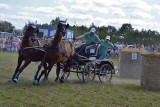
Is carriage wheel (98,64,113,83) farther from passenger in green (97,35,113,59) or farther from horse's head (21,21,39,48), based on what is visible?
horse's head (21,21,39,48)

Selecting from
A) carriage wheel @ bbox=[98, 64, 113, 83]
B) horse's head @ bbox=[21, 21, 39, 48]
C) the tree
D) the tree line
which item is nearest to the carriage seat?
carriage wheel @ bbox=[98, 64, 113, 83]

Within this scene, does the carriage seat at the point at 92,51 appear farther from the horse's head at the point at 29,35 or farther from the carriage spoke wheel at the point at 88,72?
the horse's head at the point at 29,35

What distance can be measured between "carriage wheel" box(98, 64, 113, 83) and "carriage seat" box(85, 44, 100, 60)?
53 centimetres

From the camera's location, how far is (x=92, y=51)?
15180mm

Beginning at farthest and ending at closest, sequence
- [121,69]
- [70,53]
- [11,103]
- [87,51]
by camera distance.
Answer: [121,69], [87,51], [70,53], [11,103]

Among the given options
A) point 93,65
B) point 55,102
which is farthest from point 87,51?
point 55,102

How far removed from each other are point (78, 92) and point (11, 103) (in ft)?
9.76

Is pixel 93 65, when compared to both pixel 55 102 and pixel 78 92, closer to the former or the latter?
pixel 78 92

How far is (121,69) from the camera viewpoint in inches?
740

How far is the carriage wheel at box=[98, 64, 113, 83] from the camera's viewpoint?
598 inches

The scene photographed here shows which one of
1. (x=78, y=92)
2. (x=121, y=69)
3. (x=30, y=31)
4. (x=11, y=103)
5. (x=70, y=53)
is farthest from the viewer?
(x=121, y=69)

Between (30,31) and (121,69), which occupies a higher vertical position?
(30,31)

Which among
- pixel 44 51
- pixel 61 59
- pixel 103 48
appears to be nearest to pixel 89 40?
pixel 103 48

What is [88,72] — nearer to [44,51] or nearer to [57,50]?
[57,50]
